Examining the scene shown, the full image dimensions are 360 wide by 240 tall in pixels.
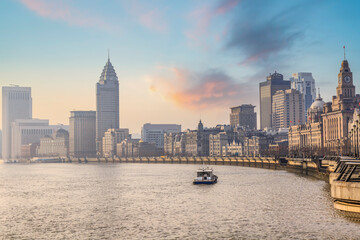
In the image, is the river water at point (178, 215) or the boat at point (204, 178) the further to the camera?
the boat at point (204, 178)

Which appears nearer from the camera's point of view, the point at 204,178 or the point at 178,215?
the point at 178,215

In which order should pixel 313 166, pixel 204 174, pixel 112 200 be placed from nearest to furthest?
pixel 112 200
pixel 204 174
pixel 313 166

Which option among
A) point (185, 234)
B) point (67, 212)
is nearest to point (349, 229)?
point (185, 234)

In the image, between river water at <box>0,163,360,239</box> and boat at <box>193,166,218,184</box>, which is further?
boat at <box>193,166,218,184</box>

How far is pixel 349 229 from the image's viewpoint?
65.8 metres

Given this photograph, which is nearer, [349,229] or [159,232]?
[349,229]

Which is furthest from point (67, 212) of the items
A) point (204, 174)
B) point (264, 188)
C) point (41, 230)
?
point (204, 174)

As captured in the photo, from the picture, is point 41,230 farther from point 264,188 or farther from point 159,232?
point 264,188

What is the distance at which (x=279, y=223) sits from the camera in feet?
245

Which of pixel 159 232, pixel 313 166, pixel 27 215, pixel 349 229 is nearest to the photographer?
pixel 349 229

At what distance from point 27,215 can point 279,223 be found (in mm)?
38874

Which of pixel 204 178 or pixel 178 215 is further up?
pixel 204 178

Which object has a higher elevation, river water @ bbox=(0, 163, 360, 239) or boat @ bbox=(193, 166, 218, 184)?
boat @ bbox=(193, 166, 218, 184)

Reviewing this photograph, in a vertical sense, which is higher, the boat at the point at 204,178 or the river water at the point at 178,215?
the boat at the point at 204,178
